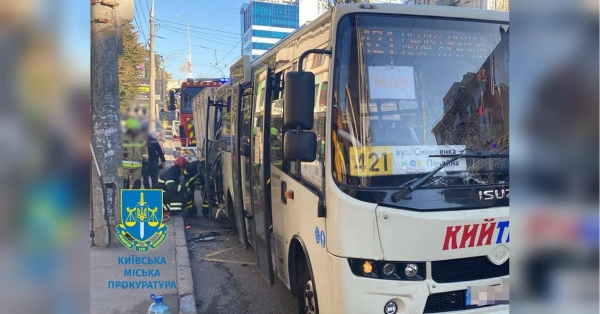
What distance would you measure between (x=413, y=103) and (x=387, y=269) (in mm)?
1106

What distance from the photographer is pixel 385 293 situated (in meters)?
3.04

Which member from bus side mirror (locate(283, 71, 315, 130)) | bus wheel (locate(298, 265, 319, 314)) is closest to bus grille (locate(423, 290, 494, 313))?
bus wheel (locate(298, 265, 319, 314))

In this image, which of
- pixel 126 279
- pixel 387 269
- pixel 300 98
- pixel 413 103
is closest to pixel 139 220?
pixel 126 279

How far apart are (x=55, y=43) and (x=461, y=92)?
8.34 feet

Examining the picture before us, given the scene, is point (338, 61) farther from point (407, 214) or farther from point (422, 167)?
point (407, 214)

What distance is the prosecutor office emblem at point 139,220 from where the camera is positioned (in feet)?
10.2

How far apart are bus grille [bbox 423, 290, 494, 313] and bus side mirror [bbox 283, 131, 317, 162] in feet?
3.97

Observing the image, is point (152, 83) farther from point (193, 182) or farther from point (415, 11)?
point (193, 182)

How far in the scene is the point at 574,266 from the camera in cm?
153

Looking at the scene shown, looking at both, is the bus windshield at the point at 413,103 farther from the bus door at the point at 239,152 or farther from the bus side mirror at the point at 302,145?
the bus door at the point at 239,152

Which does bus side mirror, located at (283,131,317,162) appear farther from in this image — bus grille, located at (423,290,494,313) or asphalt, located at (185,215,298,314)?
asphalt, located at (185,215,298,314)

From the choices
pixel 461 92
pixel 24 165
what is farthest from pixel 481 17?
pixel 24 165

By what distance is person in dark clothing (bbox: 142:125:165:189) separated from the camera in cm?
267

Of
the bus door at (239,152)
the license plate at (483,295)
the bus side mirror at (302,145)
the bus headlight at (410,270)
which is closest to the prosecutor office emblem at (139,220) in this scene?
the bus side mirror at (302,145)
